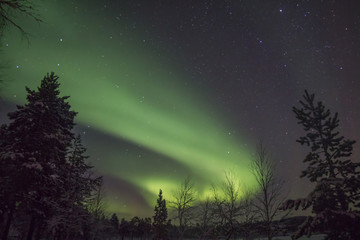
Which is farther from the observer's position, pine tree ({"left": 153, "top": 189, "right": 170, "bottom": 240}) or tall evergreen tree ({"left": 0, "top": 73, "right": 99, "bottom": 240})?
pine tree ({"left": 153, "top": 189, "right": 170, "bottom": 240})

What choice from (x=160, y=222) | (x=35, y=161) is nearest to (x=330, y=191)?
(x=35, y=161)

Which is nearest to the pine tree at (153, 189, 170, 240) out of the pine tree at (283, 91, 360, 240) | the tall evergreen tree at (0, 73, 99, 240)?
the tall evergreen tree at (0, 73, 99, 240)

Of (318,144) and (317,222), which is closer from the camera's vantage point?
(317,222)

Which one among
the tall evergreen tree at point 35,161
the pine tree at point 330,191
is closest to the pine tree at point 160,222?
the tall evergreen tree at point 35,161

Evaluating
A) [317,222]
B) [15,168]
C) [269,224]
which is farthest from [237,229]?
[15,168]

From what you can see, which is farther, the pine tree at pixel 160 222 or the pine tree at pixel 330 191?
the pine tree at pixel 160 222

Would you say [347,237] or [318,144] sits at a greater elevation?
[318,144]

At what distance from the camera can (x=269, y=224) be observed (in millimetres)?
13109

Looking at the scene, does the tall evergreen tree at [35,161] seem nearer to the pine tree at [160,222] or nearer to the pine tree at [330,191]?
the pine tree at [330,191]

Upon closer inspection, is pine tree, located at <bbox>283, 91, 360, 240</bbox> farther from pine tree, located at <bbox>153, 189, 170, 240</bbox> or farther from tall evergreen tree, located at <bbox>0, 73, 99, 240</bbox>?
pine tree, located at <bbox>153, 189, 170, 240</bbox>

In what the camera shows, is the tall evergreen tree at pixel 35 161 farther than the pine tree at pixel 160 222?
No

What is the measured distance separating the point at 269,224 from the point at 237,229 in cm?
373

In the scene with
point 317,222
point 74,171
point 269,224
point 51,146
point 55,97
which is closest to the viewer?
point 317,222

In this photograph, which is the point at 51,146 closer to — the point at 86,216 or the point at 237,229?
the point at 86,216
